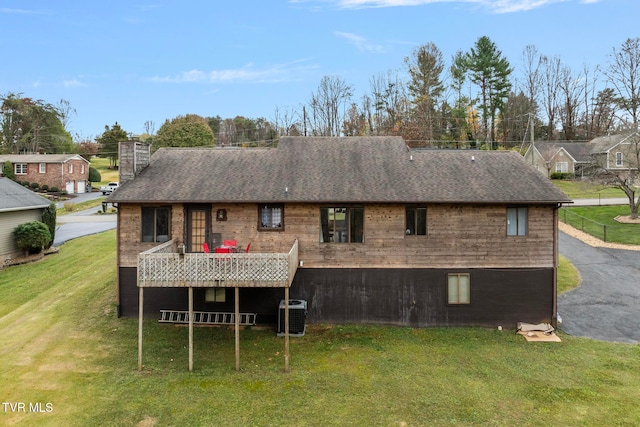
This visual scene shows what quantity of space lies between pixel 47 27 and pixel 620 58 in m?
53.3

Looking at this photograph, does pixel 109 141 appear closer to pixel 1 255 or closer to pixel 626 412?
pixel 1 255

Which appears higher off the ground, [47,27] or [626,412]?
[47,27]

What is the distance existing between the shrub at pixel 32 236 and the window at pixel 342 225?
63.9ft

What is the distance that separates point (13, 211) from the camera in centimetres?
2267

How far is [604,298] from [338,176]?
507 inches

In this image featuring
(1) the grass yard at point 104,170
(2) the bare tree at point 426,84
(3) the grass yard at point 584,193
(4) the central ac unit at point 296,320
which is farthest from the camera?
(1) the grass yard at point 104,170

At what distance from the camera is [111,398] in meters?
9.47

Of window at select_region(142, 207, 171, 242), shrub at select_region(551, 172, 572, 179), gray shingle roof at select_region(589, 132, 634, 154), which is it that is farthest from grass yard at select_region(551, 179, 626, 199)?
window at select_region(142, 207, 171, 242)

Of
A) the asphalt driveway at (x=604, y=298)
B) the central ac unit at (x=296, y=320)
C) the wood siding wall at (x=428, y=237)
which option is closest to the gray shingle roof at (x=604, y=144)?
the asphalt driveway at (x=604, y=298)

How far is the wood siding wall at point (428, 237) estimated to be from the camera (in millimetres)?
13875

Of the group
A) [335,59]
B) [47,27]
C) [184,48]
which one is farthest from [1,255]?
[335,59]

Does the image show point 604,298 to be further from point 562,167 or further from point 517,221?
point 562,167

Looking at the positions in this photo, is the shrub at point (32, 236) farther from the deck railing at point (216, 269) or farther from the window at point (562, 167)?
the window at point (562, 167)

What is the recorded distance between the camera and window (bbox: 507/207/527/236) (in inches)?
549
